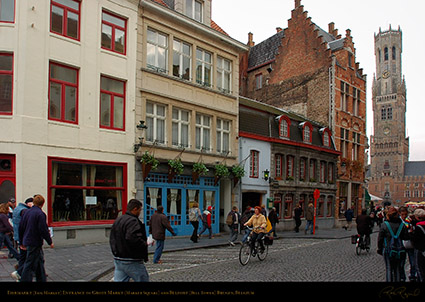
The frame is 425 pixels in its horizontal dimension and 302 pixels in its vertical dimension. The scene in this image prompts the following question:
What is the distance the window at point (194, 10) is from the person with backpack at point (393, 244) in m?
15.8

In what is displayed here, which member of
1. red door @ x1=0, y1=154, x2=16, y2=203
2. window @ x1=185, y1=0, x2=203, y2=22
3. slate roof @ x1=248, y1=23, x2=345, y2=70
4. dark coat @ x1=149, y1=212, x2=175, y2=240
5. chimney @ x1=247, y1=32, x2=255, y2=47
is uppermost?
chimney @ x1=247, y1=32, x2=255, y2=47

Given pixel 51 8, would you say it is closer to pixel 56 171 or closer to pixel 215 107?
pixel 56 171

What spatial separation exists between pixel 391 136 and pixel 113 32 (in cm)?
14247

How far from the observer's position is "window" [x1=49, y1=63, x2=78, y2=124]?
15.3 metres

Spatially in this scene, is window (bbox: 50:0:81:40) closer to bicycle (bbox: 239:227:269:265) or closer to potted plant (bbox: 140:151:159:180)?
potted plant (bbox: 140:151:159:180)

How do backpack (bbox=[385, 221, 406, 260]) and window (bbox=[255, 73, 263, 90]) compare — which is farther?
window (bbox=[255, 73, 263, 90])

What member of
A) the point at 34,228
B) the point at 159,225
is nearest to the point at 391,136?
the point at 159,225

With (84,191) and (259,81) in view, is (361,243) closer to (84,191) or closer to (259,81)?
(84,191)

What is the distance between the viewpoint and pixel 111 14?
682 inches

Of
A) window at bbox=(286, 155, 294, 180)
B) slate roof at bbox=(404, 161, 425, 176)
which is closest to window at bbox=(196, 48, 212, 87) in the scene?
window at bbox=(286, 155, 294, 180)

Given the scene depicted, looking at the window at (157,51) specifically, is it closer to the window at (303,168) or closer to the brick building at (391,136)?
the window at (303,168)

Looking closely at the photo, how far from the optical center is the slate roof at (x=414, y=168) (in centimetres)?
13375

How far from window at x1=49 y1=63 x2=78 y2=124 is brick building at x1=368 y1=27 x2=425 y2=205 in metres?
128

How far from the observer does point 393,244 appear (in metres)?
8.34
